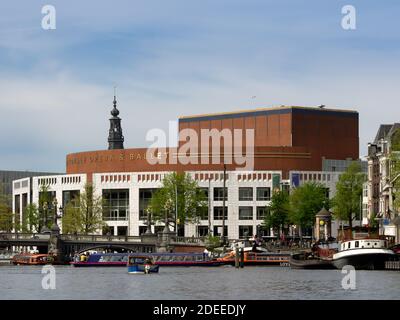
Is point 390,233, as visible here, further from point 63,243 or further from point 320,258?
point 63,243

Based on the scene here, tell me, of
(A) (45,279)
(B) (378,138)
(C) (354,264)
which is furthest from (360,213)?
(A) (45,279)

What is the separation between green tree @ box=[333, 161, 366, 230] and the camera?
631 feet

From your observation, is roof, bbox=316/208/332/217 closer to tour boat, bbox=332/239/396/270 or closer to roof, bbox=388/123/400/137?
roof, bbox=388/123/400/137

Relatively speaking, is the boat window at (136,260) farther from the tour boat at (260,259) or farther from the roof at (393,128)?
the roof at (393,128)

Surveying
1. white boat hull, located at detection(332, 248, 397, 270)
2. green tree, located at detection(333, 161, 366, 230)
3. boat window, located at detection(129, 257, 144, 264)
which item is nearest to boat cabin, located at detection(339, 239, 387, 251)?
white boat hull, located at detection(332, 248, 397, 270)

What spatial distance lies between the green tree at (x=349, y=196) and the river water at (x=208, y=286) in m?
56.6

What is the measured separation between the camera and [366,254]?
429ft

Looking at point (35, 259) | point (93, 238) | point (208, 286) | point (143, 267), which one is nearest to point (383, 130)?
point (93, 238)

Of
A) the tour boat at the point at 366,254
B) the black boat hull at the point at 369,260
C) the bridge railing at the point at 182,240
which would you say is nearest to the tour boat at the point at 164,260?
the bridge railing at the point at 182,240

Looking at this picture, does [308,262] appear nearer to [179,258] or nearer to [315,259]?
[315,259]

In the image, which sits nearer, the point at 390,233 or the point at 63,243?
the point at 390,233

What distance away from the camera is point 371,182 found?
18138cm

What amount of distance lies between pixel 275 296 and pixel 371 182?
89.6 m
